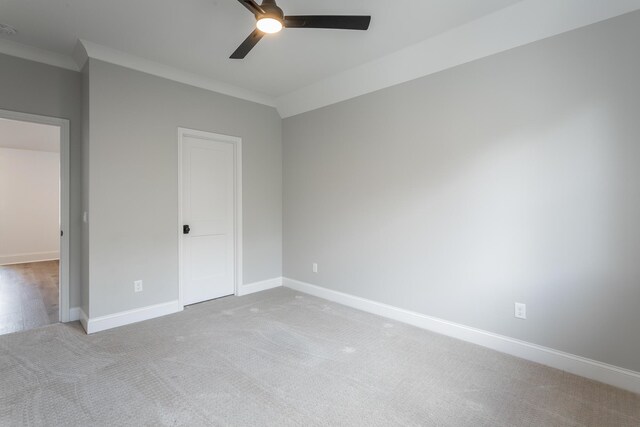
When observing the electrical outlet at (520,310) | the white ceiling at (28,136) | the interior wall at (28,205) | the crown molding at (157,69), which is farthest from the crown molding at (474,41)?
the interior wall at (28,205)

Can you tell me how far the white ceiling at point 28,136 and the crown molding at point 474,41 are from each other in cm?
436

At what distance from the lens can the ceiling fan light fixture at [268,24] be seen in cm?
182

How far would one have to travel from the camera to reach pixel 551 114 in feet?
7.77

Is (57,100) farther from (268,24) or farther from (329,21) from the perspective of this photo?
(329,21)

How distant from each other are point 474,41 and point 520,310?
2.24 meters

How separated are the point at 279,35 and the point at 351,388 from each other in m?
2.88

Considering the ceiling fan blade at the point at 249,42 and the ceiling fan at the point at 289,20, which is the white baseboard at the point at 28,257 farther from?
the ceiling fan at the point at 289,20

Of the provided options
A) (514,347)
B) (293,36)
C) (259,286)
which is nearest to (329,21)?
(293,36)

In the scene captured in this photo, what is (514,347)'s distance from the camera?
2.57 m

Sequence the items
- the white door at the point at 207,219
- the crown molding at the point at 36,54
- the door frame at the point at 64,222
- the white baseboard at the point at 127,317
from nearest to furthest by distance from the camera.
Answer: the crown molding at the point at 36,54 < the white baseboard at the point at 127,317 < the door frame at the point at 64,222 < the white door at the point at 207,219

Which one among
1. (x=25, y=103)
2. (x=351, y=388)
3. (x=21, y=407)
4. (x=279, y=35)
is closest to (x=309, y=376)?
(x=351, y=388)

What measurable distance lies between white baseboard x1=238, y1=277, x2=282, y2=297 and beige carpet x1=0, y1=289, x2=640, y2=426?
1.06 metres

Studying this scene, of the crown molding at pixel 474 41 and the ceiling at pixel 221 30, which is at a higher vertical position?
the ceiling at pixel 221 30

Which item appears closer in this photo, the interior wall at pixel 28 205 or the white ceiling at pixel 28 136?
the white ceiling at pixel 28 136
